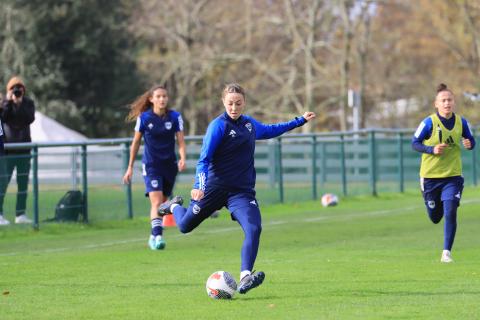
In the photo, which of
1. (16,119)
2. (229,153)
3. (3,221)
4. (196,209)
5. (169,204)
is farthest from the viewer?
(16,119)

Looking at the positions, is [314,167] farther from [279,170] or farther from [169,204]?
[169,204]

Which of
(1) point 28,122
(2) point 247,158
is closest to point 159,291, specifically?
(2) point 247,158

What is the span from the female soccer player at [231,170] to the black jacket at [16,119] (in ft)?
26.9

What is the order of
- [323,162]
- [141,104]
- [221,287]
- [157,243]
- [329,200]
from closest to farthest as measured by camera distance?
1. [221,287]
2. [157,243]
3. [141,104]
4. [329,200]
5. [323,162]

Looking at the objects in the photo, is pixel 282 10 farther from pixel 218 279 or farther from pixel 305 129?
pixel 218 279

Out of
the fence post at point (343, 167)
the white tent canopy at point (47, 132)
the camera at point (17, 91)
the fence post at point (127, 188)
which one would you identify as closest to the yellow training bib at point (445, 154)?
the camera at point (17, 91)

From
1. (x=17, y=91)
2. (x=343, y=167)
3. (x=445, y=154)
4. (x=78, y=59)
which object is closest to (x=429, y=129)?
(x=445, y=154)

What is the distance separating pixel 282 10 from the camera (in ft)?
168

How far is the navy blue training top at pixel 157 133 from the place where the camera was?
1548 centimetres

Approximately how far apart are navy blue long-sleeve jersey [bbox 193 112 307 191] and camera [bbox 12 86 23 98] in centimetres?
840

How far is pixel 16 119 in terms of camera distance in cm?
1875

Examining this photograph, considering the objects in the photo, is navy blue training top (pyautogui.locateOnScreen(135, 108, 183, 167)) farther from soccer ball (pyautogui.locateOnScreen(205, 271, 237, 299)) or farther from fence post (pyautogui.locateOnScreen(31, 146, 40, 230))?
soccer ball (pyautogui.locateOnScreen(205, 271, 237, 299))

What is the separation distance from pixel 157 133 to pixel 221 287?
5.75m

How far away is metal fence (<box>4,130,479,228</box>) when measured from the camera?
19125 mm
